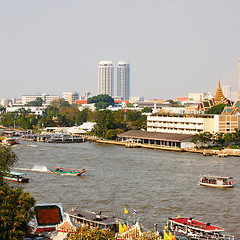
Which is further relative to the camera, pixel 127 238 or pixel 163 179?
pixel 163 179

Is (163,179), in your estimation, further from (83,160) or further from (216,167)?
(83,160)

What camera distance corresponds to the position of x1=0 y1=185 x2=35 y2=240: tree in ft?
45.4

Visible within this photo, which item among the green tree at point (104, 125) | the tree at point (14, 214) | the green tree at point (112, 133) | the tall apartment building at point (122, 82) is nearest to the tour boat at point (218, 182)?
the tree at point (14, 214)

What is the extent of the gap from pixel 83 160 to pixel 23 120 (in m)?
45.8

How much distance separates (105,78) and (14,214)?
573 ft

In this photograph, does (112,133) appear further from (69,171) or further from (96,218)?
(96,218)

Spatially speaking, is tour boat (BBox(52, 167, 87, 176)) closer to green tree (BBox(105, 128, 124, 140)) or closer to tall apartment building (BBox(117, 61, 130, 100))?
green tree (BBox(105, 128, 124, 140))

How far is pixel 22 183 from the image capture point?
26328mm

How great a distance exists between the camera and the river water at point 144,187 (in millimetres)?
20016

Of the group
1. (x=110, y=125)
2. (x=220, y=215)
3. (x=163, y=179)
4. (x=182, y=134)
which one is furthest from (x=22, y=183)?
(x=110, y=125)

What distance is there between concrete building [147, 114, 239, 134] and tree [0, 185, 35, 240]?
34.5 metres

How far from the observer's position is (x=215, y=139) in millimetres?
45156

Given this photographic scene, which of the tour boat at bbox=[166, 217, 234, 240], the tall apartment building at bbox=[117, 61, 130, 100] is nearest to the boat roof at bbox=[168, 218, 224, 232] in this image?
the tour boat at bbox=[166, 217, 234, 240]

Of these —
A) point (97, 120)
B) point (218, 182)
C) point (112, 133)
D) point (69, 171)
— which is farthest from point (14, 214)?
point (97, 120)
